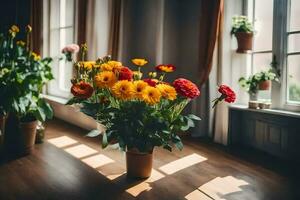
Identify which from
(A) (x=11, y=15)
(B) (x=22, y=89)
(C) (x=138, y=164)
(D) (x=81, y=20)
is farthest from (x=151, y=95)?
(A) (x=11, y=15)

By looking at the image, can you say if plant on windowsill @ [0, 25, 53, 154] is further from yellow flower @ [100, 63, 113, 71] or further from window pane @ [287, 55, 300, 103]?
window pane @ [287, 55, 300, 103]

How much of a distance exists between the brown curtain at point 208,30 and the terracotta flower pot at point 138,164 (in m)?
1.73

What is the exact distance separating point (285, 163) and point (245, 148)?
0.57 metres

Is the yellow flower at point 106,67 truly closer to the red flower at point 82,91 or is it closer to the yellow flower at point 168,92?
the red flower at point 82,91

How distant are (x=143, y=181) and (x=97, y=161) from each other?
676 millimetres

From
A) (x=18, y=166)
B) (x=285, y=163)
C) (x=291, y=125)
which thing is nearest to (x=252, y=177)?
(x=285, y=163)

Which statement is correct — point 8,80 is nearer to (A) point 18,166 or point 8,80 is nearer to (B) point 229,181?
(A) point 18,166

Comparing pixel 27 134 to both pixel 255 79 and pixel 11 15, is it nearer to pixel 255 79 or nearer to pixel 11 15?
pixel 255 79

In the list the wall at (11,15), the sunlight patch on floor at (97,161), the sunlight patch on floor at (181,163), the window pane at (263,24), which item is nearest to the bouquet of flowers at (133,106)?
the sunlight patch on floor at (181,163)

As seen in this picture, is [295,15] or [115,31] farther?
[115,31]

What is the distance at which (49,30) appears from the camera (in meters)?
→ 5.69

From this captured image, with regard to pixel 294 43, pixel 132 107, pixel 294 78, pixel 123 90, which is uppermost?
pixel 294 43

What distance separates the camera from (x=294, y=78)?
3.23m

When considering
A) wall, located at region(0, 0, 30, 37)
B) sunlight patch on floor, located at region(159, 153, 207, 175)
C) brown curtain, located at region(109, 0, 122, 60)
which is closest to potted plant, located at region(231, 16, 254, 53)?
sunlight patch on floor, located at region(159, 153, 207, 175)
